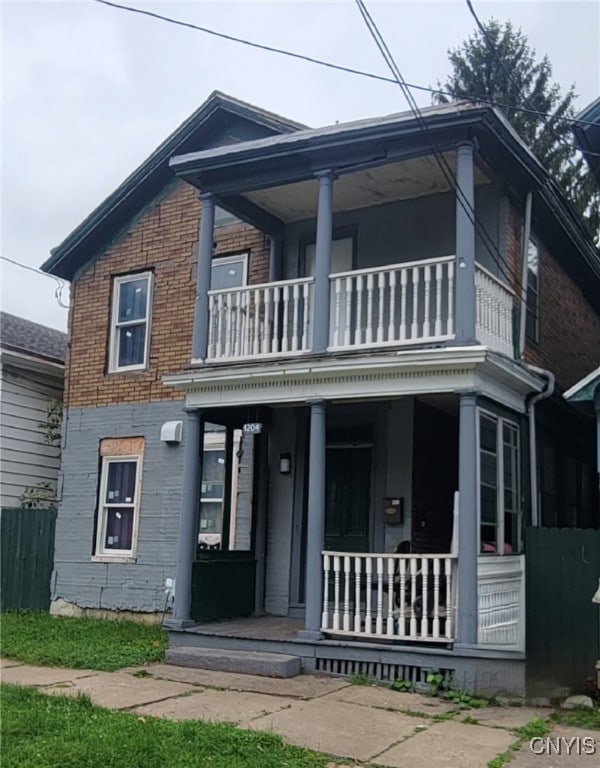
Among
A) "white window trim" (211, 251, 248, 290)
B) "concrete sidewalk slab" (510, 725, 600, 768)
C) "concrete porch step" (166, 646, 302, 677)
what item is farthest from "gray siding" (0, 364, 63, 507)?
"concrete sidewalk slab" (510, 725, 600, 768)

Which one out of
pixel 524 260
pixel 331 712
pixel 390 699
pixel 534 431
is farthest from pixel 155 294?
pixel 331 712

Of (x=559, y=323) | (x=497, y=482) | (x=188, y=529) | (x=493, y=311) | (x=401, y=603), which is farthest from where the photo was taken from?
(x=559, y=323)

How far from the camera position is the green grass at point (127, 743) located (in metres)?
5.63

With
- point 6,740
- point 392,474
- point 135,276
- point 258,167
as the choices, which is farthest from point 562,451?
point 6,740

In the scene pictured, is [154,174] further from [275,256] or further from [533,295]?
[533,295]

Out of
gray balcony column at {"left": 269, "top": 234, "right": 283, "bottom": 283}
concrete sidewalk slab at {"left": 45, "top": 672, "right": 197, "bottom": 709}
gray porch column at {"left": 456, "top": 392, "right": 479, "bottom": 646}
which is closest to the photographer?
concrete sidewalk slab at {"left": 45, "top": 672, "right": 197, "bottom": 709}

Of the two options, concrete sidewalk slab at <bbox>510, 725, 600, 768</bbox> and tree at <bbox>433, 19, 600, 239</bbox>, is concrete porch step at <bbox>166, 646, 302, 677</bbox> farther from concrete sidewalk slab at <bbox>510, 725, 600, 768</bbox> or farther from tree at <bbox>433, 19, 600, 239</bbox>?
tree at <bbox>433, 19, 600, 239</bbox>

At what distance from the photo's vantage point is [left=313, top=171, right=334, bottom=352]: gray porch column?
32.5ft

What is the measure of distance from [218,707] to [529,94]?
69.3 feet

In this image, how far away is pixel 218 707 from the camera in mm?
7551

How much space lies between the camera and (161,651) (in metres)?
10.2

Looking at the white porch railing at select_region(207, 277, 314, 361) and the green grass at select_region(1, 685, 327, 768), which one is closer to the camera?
the green grass at select_region(1, 685, 327, 768)

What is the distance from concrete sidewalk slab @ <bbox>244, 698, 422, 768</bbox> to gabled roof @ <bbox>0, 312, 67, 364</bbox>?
9.60 m

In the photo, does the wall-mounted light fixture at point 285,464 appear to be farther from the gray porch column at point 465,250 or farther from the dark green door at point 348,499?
the gray porch column at point 465,250
